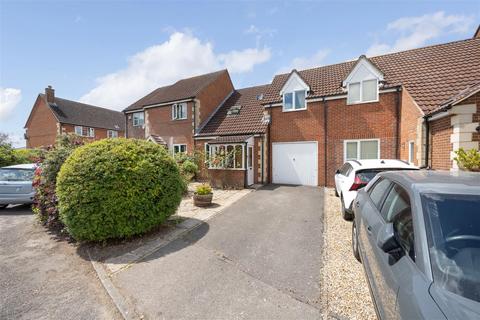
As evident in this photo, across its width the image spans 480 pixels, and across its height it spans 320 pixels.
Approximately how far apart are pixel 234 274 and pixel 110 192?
Answer: 3057 millimetres

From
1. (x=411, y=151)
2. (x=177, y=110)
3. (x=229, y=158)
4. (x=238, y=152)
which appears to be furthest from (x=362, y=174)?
(x=177, y=110)

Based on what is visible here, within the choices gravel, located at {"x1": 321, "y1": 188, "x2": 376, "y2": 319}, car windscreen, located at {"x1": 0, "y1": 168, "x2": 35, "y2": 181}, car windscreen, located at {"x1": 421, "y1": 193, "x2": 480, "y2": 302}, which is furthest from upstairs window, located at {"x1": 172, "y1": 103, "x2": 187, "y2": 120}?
car windscreen, located at {"x1": 421, "y1": 193, "x2": 480, "y2": 302}

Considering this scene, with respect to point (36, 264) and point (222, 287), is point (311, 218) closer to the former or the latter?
point (222, 287)

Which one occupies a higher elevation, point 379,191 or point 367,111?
point 367,111

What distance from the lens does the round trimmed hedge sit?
4.59m

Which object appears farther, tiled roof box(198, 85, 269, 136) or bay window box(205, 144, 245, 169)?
tiled roof box(198, 85, 269, 136)

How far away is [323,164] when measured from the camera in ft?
37.5

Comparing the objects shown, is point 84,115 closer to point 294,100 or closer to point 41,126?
point 41,126

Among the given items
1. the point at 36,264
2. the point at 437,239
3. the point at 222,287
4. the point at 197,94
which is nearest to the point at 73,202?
the point at 36,264

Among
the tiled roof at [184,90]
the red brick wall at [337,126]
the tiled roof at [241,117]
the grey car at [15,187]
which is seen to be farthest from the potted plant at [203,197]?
the tiled roof at [184,90]

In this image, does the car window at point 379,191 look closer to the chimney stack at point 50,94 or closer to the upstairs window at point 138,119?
the upstairs window at point 138,119

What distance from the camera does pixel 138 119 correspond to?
62.7 feet

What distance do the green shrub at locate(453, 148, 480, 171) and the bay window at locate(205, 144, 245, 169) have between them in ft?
26.2

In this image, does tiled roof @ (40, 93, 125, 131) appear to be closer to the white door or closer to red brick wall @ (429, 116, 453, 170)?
the white door
